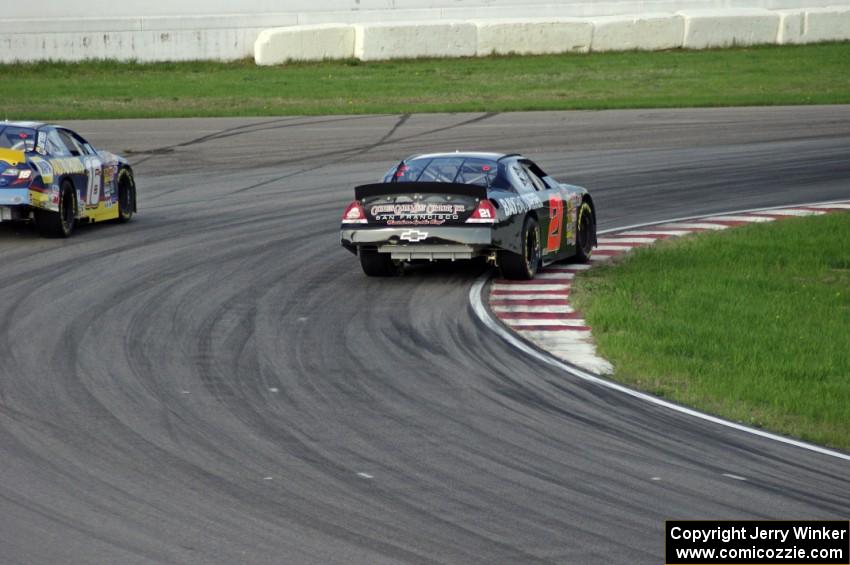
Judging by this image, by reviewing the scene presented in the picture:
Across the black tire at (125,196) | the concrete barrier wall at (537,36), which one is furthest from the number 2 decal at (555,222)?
the concrete barrier wall at (537,36)

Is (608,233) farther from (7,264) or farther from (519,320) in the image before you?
(7,264)

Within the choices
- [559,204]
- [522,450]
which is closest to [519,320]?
[559,204]

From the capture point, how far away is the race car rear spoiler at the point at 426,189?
14.4 metres

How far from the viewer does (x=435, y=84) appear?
3975 cm

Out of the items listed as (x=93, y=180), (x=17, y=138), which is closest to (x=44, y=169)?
(x=17, y=138)

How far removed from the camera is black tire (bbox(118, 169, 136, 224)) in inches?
770

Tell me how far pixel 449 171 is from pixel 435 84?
81.6ft

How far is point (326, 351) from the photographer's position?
1152cm

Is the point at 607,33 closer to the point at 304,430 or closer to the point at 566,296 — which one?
the point at 566,296

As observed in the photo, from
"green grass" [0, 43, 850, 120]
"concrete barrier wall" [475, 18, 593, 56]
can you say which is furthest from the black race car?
"concrete barrier wall" [475, 18, 593, 56]

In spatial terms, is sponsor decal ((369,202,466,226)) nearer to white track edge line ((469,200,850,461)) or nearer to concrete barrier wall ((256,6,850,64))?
white track edge line ((469,200,850,461))

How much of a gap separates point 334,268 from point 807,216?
7.11 m

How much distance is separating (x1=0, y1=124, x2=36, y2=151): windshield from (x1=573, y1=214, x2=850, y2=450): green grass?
22.4 feet

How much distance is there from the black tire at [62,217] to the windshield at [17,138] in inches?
24.4
